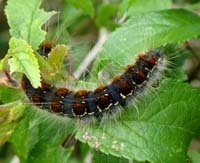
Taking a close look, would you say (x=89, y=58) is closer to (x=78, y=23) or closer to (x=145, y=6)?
(x=145, y=6)

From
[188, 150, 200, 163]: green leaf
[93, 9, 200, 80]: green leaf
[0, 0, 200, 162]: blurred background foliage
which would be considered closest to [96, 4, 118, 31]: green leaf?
[0, 0, 200, 162]: blurred background foliage

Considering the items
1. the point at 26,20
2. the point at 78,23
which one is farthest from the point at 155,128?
the point at 78,23

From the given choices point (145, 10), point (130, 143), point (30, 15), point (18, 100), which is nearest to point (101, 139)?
point (130, 143)

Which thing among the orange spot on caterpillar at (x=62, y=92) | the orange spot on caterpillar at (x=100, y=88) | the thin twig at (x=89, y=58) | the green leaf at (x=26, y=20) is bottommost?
the thin twig at (x=89, y=58)

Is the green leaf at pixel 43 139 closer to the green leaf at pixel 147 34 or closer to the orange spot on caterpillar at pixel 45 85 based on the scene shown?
the orange spot on caterpillar at pixel 45 85

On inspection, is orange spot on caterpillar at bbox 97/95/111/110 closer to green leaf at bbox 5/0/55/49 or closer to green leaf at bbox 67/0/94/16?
green leaf at bbox 5/0/55/49

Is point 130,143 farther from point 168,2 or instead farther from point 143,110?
point 168,2

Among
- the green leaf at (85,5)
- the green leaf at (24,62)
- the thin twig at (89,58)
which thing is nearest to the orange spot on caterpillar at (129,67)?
the green leaf at (24,62)
